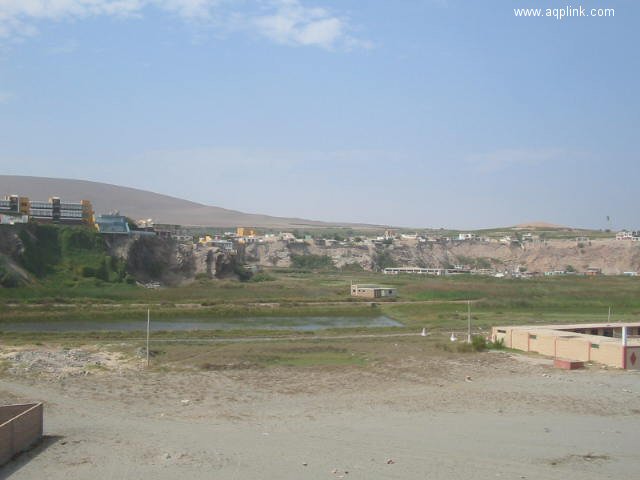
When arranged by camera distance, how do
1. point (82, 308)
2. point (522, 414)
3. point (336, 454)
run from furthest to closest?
point (82, 308)
point (522, 414)
point (336, 454)

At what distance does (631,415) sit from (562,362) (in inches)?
287

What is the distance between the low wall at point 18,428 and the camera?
521 inches

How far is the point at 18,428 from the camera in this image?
13.8 m

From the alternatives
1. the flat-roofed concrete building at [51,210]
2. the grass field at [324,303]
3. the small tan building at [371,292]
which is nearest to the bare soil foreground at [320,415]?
the grass field at [324,303]

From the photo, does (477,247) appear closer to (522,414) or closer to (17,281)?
(17,281)

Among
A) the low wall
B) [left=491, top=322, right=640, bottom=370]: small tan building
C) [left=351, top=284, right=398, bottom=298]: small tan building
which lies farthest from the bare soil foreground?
[left=351, top=284, right=398, bottom=298]: small tan building

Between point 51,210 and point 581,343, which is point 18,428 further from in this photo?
point 51,210

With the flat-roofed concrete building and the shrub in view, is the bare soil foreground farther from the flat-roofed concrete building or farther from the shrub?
the flat-roofed concrete building

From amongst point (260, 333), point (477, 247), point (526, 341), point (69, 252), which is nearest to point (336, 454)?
point (526, 341)

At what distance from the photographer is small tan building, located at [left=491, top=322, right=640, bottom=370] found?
25344 mm

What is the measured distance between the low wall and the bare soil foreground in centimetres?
28

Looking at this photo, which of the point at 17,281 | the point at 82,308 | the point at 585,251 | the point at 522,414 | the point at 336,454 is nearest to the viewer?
the point at 336,454

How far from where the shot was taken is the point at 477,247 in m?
137

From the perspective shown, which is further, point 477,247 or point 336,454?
point 477,247
